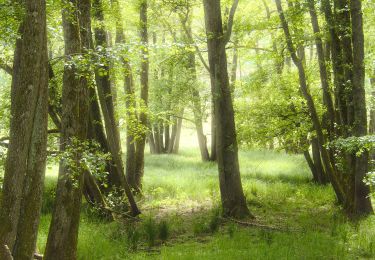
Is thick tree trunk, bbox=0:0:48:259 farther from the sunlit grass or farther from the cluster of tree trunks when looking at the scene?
the cluster of tree trunks

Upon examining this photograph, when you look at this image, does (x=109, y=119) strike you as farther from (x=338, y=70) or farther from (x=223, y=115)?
(x=338, y=70)

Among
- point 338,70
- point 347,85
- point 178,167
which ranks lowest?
point 178,167

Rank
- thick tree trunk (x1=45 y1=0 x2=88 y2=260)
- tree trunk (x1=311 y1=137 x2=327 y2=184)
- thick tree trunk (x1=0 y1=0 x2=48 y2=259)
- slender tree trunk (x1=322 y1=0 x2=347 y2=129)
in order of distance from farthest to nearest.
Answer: tree trunk (x1=311 y1=137 x2=327 y2=184), slender tree trunk (x1=322 y1=0 x2=347 y2=129), thick tree trunk (x1=45 y1=0 x2=88 y2=260), thick tree trunk (x1=0 y1=0 x2=48 y2=259)

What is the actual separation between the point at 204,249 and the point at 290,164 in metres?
13.0

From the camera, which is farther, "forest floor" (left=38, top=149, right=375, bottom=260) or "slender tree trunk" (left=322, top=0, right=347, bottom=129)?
"slender tree trunk" (left=322, top=0, right=347, bottom=129)

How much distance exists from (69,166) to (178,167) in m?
13.5

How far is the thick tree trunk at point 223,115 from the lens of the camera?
36.4ft

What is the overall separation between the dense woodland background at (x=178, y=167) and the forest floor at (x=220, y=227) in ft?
0.15

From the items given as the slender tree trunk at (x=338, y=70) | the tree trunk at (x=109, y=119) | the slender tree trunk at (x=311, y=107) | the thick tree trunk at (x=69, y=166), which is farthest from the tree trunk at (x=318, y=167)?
the thick tree trunk at (x=69, y=166)

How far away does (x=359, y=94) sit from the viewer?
1003cm

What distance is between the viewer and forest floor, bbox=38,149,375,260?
796 centimetres

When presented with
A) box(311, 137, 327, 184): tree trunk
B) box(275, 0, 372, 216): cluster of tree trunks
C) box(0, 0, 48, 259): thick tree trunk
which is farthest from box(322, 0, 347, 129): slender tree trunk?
box(0, 0, 48, 259): thick tree trunk

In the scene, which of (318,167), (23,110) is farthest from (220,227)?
(318,167)

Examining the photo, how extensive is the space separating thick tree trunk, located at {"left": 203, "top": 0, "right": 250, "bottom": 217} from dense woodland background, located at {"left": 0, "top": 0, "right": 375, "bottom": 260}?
0.09 feet
